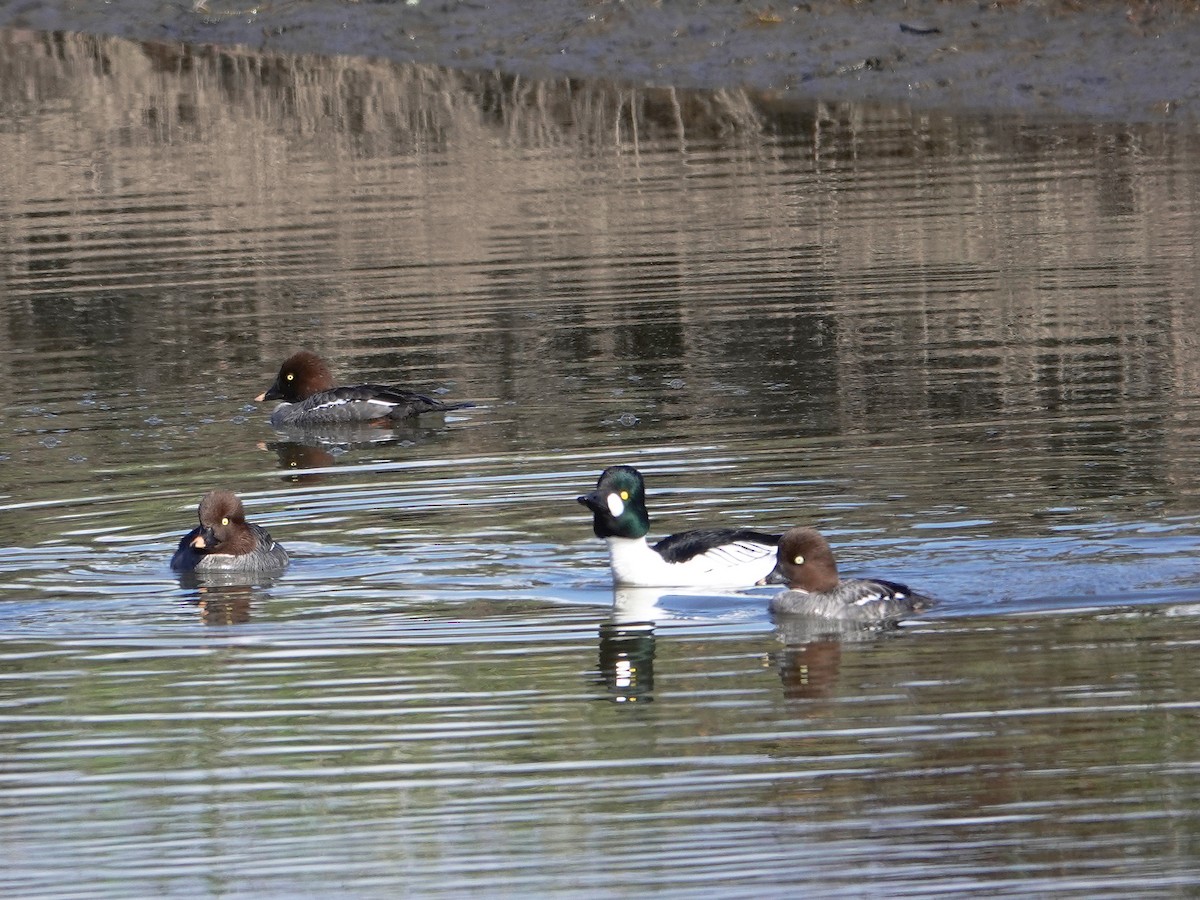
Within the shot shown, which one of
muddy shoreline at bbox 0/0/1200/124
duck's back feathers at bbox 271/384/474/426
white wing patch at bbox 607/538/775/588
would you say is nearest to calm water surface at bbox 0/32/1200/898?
white wing patch at bbox 607/538/775/588

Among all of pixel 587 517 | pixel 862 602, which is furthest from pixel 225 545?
pixel 862 602

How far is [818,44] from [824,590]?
22.3 metres

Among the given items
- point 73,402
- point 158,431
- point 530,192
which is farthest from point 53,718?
point 530,192

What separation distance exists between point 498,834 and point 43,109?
28.9 meters

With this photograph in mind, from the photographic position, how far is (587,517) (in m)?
13.5

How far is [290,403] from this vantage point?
61.4 feet

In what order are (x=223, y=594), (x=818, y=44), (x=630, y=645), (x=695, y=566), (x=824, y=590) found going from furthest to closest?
(x=818, y=44)
(x=223, y=594)
(x=695, y=566)
(x=824, y=590)
(x=630, y=645)

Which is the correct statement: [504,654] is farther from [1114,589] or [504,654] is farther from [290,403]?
[290,403]

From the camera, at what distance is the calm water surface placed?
7918mm

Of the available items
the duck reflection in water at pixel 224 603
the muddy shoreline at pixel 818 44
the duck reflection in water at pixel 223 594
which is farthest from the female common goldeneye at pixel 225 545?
the muddy shoreline at pixel 818 44

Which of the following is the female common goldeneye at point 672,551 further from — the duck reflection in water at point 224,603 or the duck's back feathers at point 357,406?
the duck's back feathers at point 357,406

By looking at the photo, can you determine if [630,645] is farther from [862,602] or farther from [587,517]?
[587,517]

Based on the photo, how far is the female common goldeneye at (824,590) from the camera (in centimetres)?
1091

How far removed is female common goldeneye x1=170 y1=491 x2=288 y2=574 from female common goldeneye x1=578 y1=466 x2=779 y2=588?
1.79m
